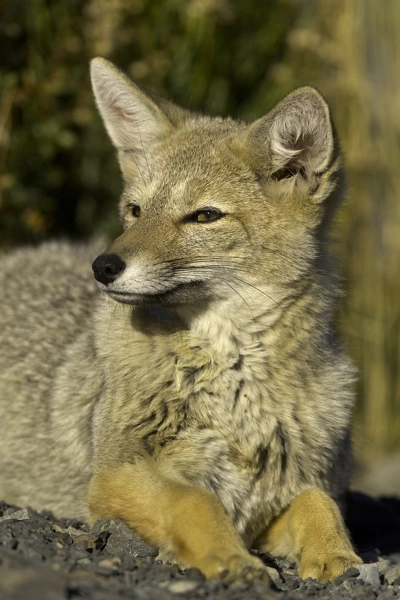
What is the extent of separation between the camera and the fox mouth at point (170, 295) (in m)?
4.62

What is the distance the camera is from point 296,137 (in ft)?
16.7

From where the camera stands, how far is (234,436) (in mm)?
4828

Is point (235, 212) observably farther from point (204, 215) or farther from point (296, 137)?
point (296, 137)

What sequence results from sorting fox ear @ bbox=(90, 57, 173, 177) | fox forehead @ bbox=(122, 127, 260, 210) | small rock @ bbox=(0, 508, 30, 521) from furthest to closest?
fox ear @ bbox=(90, 57, 173, 177) < fox forehead @ bbox=(122, 127, 260, 210) < small rock @ bbox=(0, 508, 30, 521)

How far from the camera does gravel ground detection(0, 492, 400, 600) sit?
3.22m

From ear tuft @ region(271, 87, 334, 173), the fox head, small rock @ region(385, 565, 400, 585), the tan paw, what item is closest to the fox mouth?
the fox head

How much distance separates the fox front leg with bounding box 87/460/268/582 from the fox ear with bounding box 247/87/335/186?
1864 millimetres

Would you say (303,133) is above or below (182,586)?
above

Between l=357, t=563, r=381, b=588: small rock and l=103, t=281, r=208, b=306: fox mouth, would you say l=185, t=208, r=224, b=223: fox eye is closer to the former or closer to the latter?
l=103, t=281, r=208, b=306: fox mouth

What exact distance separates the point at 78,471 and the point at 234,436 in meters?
1.26

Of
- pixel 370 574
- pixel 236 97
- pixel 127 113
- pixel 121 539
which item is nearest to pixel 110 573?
pixel 121 539

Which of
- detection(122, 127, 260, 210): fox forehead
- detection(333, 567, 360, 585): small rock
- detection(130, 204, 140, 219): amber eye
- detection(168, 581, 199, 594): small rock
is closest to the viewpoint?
detection(168, 581, 199, 594): small rock

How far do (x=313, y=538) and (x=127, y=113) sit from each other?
301cm

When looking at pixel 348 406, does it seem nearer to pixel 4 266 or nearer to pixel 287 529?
pixel 287 529
